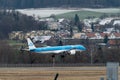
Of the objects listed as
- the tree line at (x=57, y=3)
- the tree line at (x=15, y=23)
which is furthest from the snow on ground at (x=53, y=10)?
the tree line at (x=15, y=23)

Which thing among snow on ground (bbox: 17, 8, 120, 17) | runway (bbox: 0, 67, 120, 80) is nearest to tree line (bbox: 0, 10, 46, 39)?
snow on ground (bbox: 17, 8, 120, 17)

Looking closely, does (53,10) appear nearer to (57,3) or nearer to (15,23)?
(57,3)

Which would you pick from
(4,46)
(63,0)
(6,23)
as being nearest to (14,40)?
(6,23)

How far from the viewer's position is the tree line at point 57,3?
601 feet

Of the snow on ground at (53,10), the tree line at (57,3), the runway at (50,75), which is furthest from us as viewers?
the snow on ground at (53,10)

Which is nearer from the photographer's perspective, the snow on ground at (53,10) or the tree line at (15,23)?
the tree line at (15,23)

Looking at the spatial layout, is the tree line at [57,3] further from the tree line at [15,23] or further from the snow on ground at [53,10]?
the tree line at [15,23]

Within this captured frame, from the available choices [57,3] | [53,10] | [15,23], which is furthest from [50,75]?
[57,3]

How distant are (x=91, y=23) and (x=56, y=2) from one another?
24.2 metres

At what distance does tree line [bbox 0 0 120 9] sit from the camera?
183300mm

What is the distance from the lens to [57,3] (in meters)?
190

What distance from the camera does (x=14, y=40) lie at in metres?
122

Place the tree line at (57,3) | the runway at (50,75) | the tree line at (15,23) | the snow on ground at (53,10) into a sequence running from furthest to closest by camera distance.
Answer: the snow on ground at (53,10) → the tree line at (57,3) → the tree line at (15,23) → the runway at (50,75)

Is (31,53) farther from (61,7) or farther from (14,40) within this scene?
(61,7)
